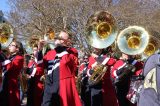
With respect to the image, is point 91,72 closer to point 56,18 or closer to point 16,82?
point 16,82

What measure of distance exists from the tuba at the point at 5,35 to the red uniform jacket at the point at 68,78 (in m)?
1.67

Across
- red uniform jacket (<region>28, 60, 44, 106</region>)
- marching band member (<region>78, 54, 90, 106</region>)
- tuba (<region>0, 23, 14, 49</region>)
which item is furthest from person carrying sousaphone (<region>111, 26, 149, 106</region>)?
tuba (<region>0, 23, 14, 49</region>)

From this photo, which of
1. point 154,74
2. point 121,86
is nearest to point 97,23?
point 121,86

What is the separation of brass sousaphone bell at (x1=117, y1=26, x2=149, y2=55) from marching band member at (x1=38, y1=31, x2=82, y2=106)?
158cm

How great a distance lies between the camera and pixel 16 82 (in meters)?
9.75

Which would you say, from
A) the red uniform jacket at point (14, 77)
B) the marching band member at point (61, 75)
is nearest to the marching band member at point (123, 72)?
the marching band member at point (61, 75)

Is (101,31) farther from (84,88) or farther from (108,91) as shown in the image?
(84,88)

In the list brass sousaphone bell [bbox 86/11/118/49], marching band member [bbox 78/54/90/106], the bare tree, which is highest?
the bare tree

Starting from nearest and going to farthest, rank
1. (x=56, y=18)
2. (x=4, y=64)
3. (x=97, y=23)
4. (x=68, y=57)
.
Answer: (x=68, y=57), (x=4, y=64), (x=97, y=23), (x=56, y=18)

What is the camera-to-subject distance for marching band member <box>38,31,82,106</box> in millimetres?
8188

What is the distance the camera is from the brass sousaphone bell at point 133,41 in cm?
957

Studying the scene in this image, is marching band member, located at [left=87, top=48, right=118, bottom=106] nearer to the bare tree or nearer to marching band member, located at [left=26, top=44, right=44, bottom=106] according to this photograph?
marching band member, located at [left=26, top=44, right=44, bottom=106]

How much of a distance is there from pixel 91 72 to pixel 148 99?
434 centimetres

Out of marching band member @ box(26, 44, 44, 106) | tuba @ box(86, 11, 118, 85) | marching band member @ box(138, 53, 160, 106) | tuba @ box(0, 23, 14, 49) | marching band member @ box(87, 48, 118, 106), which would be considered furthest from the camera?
marching band member @ box(26, 44, 44, 106)
